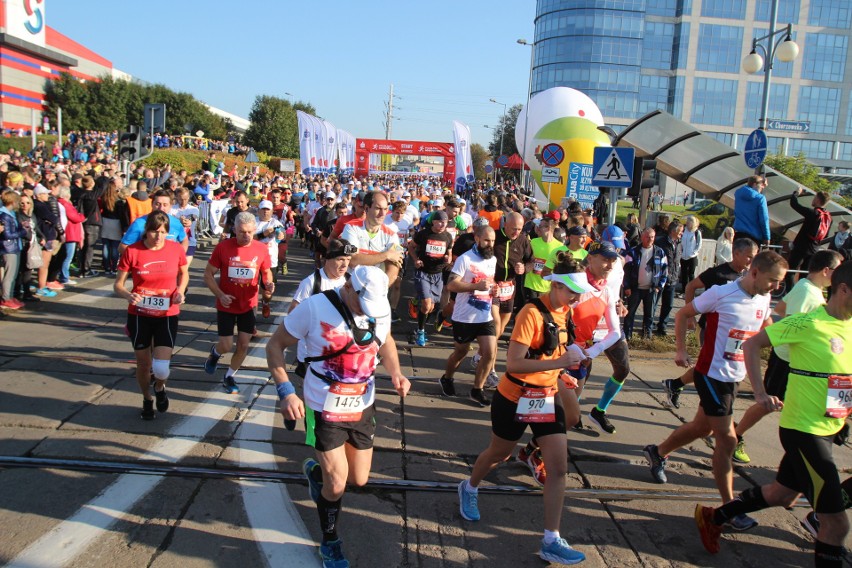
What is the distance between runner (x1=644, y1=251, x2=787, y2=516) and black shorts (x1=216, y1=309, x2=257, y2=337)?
4.01 metres

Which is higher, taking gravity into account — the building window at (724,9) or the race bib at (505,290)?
the building window at (724,9)

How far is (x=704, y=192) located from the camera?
14734 millimetres

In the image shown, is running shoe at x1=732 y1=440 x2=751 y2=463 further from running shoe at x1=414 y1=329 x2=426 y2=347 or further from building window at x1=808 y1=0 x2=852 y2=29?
building window at x1=808 y1=0 x2=852 y2=29

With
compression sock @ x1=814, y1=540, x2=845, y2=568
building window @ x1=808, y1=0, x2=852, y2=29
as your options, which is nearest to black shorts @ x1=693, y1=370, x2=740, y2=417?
compression sock @ x1=814, y1=540, x2=845, y2=568

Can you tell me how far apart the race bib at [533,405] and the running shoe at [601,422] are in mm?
2298

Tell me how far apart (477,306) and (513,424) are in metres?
2.53

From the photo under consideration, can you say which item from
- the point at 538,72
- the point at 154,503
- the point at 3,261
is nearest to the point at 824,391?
the point at 154,503

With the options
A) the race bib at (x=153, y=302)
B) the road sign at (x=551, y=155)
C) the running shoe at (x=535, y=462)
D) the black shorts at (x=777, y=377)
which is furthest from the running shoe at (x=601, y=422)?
the road sign at (x=551, y=155)

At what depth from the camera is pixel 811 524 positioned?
13.6ft

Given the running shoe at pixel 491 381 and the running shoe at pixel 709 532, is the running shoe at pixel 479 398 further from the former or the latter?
the running shoe at pixel 709 532

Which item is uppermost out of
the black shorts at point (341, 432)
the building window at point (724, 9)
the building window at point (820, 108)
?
the building window at point (724, 9)

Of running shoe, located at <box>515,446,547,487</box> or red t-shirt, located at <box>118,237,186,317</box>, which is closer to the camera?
running shoe, located at <box>515,446,547,487</box>

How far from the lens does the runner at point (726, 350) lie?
4.19 m

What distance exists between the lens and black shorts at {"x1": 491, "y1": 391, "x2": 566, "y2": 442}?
3.73 metres
